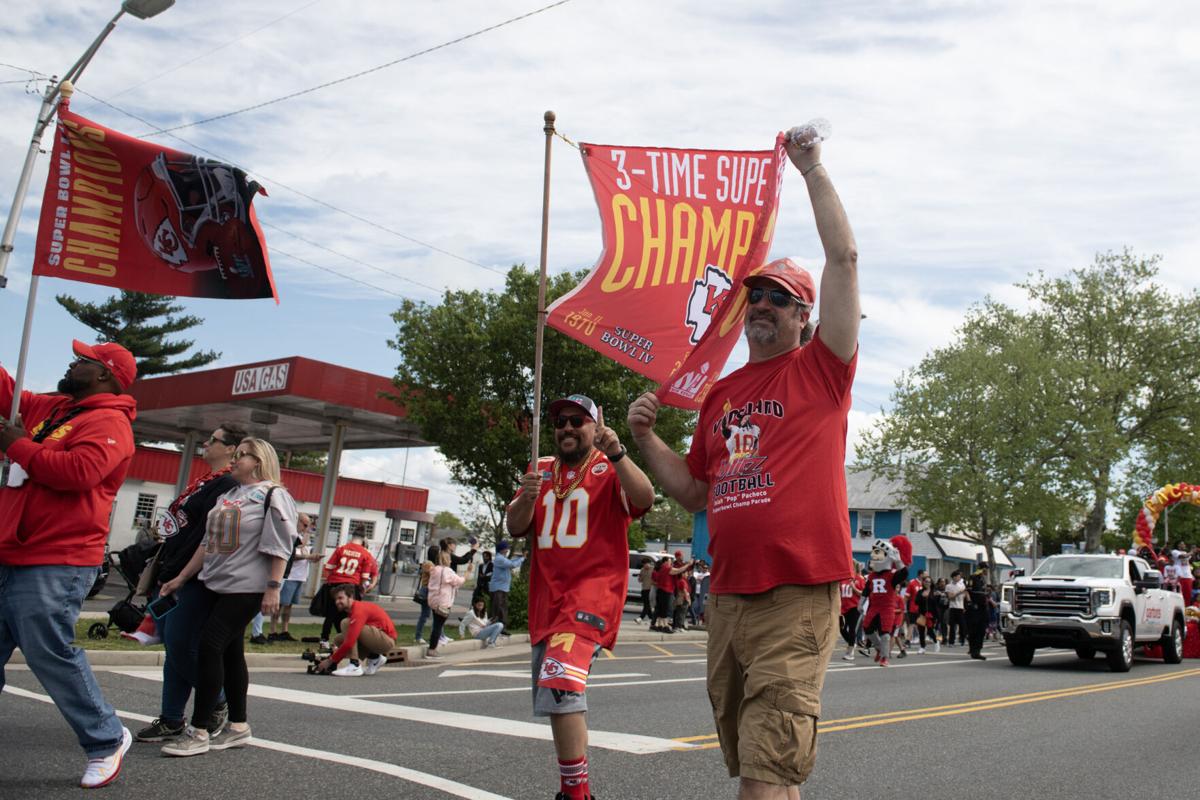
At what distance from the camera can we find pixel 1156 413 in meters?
46.5

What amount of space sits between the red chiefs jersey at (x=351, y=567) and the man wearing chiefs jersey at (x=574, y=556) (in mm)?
8695

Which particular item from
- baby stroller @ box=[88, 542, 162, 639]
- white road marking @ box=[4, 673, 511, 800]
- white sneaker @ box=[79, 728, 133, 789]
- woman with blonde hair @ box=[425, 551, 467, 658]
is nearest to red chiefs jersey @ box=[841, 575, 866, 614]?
woman with blonde hair @ box=[425, 551, 467, 658]

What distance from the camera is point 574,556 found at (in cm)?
457

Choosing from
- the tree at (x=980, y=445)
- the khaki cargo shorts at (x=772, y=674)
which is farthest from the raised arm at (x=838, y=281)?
the tree at (x=980, y=445)

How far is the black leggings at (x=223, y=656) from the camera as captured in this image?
553cm

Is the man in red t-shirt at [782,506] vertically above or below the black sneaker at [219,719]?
above

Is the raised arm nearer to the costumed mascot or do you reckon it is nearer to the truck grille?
the costumed mascot

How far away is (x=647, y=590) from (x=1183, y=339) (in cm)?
3312

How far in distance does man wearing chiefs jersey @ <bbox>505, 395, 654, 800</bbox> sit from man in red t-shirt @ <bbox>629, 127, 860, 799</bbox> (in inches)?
40.6

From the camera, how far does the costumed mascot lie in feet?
52.6

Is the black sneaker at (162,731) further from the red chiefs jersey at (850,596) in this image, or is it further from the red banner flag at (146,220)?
the red chiefs jersey at (850,596)

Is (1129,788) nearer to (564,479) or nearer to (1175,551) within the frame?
(564,479)

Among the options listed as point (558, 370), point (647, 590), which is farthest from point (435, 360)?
point (647, 590)

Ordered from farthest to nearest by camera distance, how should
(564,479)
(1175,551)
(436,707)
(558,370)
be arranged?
1. (1175,551)
2. (558,370)
3. (436,707)
4. (564,479)
